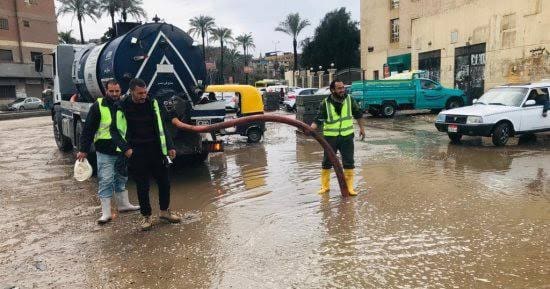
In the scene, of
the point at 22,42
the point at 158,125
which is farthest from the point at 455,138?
the point at 22,42

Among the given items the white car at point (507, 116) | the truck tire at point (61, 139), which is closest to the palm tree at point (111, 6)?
the truck tire at point (61, 139)

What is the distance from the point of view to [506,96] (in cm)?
1178

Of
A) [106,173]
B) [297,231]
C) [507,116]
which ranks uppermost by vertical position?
[507,116]

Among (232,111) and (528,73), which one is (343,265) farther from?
(528,73)

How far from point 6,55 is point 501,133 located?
49634 millimetres

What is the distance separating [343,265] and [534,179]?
498 centimetres

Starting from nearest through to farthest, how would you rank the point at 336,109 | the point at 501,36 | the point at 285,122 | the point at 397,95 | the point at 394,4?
the point at 285,122 < the point at 336,109 < the point at 397,95 < the point at 501,36 < the point at 394,4

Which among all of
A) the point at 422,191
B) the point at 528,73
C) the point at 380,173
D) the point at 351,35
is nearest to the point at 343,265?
the point at 422,191

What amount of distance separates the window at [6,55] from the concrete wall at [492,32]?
3958cm

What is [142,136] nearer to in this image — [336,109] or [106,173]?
[106,173]

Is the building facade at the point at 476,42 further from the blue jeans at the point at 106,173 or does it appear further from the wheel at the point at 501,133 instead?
the blue jeans at the point at 106,173

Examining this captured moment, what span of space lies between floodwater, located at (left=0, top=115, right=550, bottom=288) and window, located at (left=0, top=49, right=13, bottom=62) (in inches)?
1747

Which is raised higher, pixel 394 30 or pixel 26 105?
pixel 394 30

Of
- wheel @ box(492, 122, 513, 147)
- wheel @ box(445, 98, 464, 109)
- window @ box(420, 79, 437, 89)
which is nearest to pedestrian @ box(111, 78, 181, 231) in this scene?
wheel @ box(492, 122, 513, 147)
